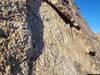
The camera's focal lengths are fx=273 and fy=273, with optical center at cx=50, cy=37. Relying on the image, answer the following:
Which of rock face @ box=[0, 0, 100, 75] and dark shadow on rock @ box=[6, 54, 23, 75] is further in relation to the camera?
rock face @ box=[0, 0, 100, 75]

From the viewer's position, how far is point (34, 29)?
13109 mm

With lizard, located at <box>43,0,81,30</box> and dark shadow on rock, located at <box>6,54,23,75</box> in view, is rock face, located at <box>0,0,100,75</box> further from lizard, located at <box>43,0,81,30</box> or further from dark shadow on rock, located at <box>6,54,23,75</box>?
lizard, located at <box>43,0,81,30</box>

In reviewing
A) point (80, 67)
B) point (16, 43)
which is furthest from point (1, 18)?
point (80, 67)

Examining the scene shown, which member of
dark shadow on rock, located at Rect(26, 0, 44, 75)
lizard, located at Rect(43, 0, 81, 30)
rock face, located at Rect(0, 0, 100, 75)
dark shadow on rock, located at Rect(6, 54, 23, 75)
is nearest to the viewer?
dark shadow on rock, located at Rect(6, 54, 23, 75)

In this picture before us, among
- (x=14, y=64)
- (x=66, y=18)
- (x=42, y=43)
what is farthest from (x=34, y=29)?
(x=66, y=18)

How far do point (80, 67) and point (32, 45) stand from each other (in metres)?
5.73

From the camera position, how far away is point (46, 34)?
14430 millimetres

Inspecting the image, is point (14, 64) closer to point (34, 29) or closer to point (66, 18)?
point (34, 29)

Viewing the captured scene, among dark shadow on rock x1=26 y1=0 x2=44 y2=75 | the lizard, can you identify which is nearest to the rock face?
dark shadow on rock x1=26 y1=0 x2=44 y2=75

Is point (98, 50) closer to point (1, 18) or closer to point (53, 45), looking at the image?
point (53, 45)

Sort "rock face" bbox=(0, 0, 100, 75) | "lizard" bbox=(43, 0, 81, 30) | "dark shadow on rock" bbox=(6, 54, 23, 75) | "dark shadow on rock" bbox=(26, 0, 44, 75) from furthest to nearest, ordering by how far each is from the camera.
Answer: "lizard" bbox=(43, 0, 81, 30), "dark shadow on rock" bbox=(26, 0, 44, 75), "rock face" bbox=(0, 0, 100, 75), "dark shadow on rock" bbox=(6, 54, 23, 75)

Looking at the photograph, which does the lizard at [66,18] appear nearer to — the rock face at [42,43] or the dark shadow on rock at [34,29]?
the rock face at [42,43]

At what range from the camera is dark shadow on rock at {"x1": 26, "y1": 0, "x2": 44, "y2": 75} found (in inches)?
473

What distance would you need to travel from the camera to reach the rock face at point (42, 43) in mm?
10539
